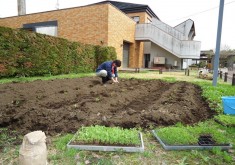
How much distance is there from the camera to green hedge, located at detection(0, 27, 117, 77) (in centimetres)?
924

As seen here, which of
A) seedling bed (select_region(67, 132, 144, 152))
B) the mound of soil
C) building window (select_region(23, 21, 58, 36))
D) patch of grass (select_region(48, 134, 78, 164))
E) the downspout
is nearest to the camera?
patch of grass (select_region(48, 134, 78, 164))

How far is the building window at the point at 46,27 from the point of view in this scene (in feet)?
64.8

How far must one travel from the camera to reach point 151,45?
24.6 m

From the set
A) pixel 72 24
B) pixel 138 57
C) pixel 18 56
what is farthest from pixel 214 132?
pixel 138 57

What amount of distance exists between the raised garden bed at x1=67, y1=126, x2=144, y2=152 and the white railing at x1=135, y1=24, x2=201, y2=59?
781 inches

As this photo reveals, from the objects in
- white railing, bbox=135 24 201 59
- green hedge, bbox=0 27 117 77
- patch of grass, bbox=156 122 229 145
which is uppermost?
white railing, bbox=135 24 201 59

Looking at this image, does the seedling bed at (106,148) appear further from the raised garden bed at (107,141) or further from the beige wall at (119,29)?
the beige wall at (119,29)

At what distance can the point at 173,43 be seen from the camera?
70.7ft

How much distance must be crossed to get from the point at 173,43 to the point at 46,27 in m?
14.4

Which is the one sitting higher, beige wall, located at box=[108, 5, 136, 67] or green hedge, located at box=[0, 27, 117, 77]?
beige wall, located at box=[108, 5, 136, 67]

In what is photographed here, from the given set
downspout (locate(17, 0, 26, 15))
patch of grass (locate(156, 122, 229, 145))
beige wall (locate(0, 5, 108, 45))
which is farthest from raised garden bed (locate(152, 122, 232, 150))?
downspout (locate(17, 0, 26, 15))

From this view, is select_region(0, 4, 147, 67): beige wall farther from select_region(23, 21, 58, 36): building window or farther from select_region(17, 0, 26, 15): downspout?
select_region(17, 0, 26, 15): downspout

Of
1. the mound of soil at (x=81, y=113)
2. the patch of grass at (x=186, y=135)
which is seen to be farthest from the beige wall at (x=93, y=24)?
the patch of grass at (x=186, y=135)

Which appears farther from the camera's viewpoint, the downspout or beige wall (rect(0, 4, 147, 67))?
the downspout
